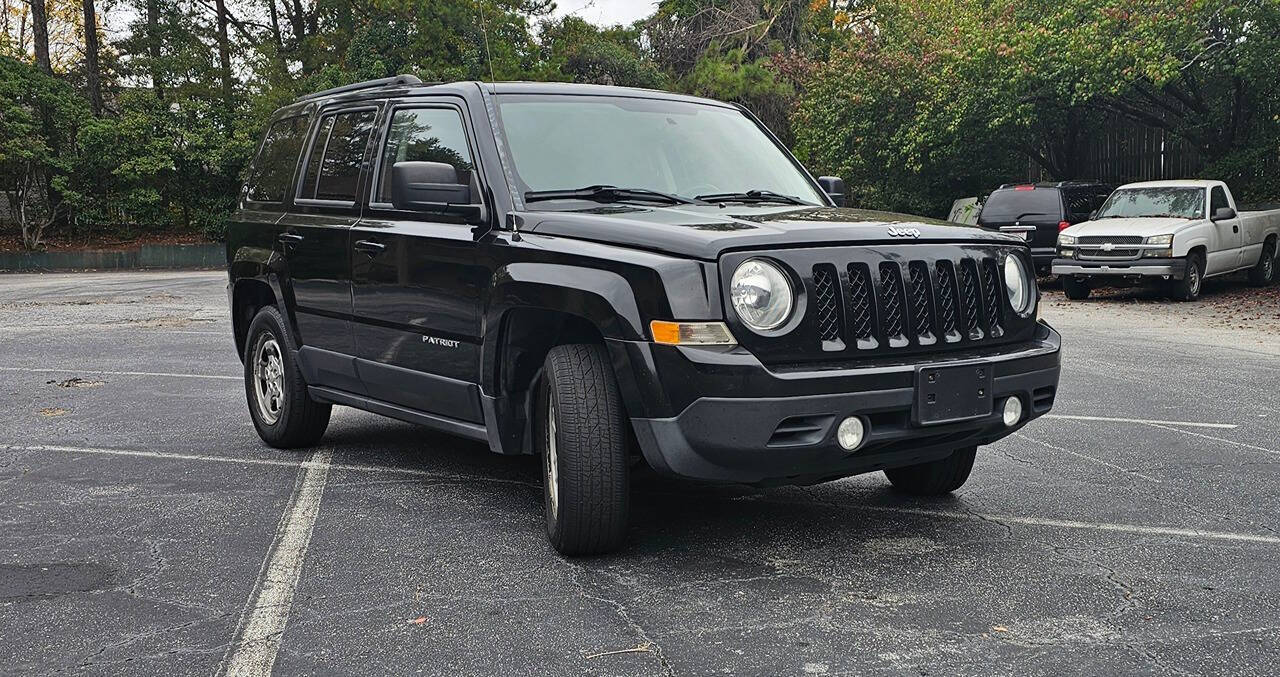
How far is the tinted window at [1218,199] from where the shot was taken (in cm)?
1861

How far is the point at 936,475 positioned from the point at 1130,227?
13.6 meters

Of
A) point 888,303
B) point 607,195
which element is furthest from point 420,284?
point 888,303

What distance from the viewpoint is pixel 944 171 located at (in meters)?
26.8

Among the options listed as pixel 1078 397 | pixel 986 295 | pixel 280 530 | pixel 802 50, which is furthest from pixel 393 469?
pixel 802 50

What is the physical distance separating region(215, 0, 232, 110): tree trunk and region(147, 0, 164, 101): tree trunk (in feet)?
5.86

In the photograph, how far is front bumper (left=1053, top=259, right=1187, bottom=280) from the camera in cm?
1764

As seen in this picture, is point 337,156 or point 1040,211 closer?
point 337,156

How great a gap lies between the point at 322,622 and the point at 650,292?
5.09 feet

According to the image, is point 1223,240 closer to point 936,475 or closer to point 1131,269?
point 1131,269

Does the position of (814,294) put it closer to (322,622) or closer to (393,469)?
(322,622)

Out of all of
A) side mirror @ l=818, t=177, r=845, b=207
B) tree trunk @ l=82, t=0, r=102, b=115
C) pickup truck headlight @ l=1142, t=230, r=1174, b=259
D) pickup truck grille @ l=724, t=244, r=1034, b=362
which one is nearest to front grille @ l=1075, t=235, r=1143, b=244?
pickup truck headlight @ l=1142, t=230, r=1174, b=259

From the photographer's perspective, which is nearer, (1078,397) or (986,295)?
(986,295)

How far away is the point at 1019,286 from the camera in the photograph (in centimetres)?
513

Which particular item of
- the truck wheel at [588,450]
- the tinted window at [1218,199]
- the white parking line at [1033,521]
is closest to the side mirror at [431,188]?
the truck wheel at [588,450]
